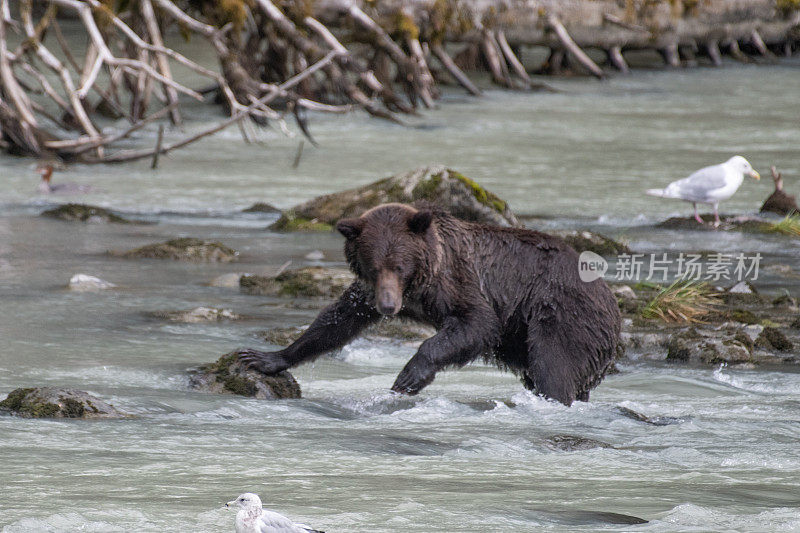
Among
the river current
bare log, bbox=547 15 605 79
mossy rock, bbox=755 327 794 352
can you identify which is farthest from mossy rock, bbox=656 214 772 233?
bare log, bbox=547 15 605 79

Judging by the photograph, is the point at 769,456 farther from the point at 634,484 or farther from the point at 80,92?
the point at 80,92

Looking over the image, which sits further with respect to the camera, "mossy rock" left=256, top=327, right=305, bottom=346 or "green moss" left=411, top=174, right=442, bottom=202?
"green moss" left=411, top=174, right=442, bottom=202

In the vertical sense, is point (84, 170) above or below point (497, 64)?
below

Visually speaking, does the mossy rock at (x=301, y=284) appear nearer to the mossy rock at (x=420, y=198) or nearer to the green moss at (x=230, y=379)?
the mossy rock at (x=420, y=198)

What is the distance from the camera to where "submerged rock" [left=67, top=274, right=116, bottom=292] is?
363 inches

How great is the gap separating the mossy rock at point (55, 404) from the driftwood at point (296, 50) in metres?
9.15

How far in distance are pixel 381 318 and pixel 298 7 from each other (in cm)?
1331

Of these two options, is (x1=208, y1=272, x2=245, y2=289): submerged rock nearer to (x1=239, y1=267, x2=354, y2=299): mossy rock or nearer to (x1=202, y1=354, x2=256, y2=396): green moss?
(x1=239, y1=267, x2=354, y2=299): mossy rock

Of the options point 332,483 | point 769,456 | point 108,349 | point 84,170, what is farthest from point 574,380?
point 84,170

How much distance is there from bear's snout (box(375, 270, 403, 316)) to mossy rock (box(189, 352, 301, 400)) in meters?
0.69

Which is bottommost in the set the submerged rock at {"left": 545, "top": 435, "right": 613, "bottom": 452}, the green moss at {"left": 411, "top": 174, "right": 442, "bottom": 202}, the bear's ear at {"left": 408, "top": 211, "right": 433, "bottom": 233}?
the submerged rock at {"left": 545, "top": 435, "right": 613, "bottom": 452}

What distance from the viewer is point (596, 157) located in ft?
57.8

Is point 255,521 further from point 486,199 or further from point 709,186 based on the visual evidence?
point 709,186

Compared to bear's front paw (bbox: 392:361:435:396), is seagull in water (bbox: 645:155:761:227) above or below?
above
